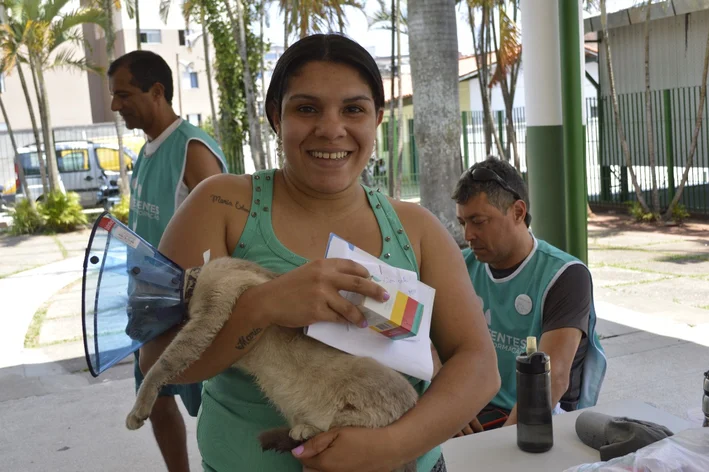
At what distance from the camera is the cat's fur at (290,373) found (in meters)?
1.55

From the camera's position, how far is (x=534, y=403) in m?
2.43

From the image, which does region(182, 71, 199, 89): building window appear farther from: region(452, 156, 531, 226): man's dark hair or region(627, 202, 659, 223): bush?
region(452, 156, 531, 226): man's dark hair

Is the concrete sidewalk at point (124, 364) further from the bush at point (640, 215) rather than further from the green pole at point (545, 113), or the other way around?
the bush at point (640, 215)

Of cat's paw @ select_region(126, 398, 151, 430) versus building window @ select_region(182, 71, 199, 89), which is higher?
building window @ select_region(182, 71, 199, 89)

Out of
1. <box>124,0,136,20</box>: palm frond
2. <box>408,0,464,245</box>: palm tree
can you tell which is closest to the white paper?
<box>408,0,464,245</box>: palm tree

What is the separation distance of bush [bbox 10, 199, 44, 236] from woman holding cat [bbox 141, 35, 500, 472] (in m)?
16.0

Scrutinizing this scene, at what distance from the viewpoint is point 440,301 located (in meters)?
1.78

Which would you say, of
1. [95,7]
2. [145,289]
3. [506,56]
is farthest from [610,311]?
[95,7]

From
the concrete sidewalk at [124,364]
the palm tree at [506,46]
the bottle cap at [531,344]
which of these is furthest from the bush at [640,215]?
the bottle cap at [531,344]

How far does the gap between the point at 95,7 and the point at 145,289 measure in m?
18.0

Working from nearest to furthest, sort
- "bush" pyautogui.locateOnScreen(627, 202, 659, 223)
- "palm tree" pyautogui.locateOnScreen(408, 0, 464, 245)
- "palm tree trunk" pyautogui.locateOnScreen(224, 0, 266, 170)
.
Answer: "palm tree" pyautogui.locateOnScreen(408, 0, 464, 245) < "bush" pyautogui.locateOnScreen(627, 202, 659, 223) < "palm tree trunk" pyautogui.locateOnScreen(224, 0, 266, 170)

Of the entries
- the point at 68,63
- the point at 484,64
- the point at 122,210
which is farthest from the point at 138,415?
the point at 68,63

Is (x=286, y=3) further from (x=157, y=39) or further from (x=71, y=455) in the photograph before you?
(x=157, y=39)

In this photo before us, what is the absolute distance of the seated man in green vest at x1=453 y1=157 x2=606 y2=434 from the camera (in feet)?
10.1
